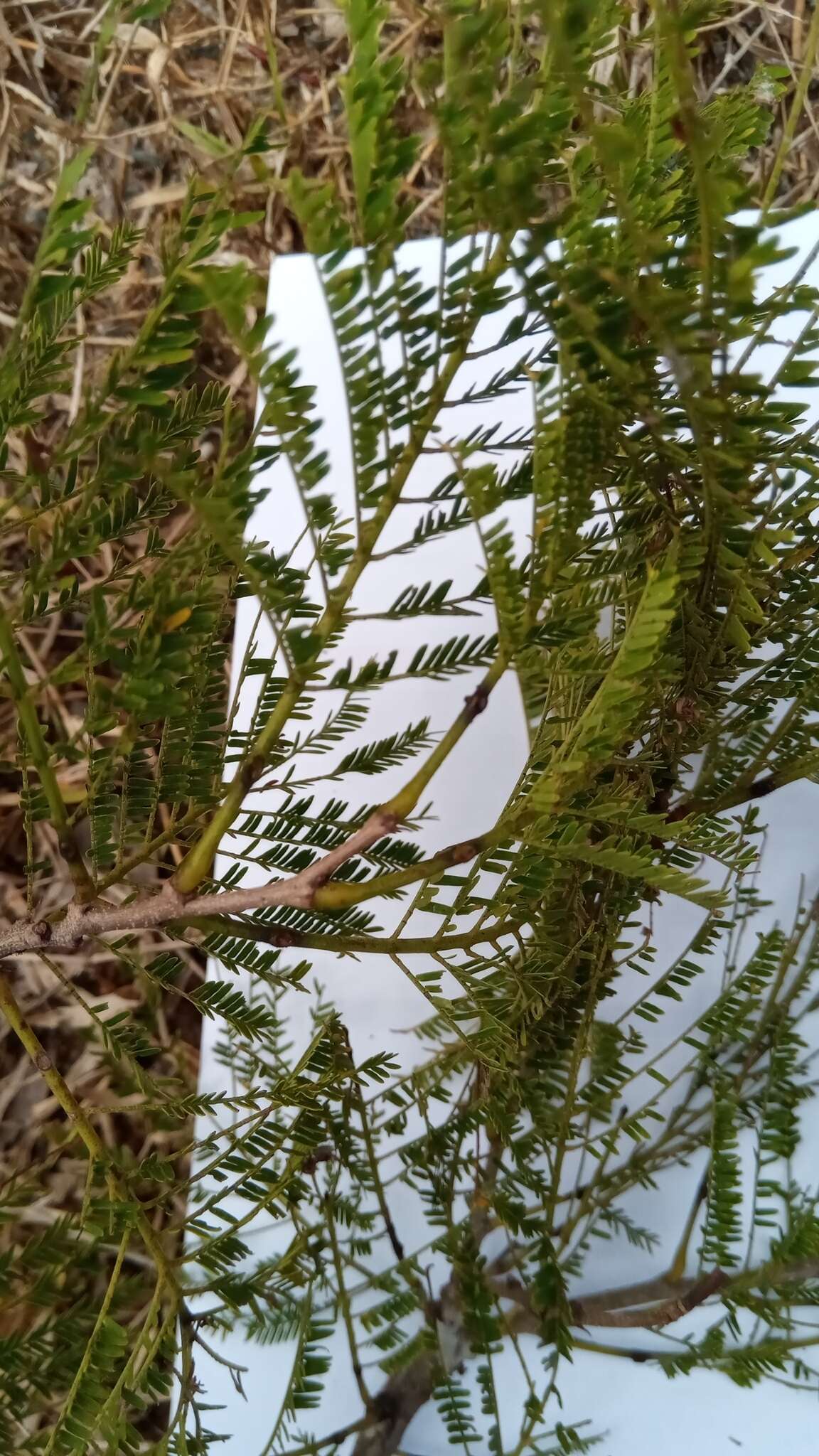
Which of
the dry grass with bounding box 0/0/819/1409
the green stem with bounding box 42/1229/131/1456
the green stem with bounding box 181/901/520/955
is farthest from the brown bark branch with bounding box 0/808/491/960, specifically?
the dry grass with bounding box 0/0/819/1409

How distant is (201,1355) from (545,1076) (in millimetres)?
380

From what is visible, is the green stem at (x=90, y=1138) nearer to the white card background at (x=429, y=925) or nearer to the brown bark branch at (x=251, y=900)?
the brown bark branch at (x=251, y=900)

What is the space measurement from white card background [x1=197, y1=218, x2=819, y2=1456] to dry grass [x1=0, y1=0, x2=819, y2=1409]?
0.59 ft

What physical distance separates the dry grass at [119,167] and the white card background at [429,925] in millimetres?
179

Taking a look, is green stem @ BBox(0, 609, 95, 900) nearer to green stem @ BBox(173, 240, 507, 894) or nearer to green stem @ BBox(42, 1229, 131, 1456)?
green stem @ BBox(173, 240, 507, 894)

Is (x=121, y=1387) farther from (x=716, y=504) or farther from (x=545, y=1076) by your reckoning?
(x=716, y=504)

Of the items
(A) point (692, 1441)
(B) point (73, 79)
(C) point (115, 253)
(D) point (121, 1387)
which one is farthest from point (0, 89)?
(A) point (692, 1441)

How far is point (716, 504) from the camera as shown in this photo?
0.29 meters

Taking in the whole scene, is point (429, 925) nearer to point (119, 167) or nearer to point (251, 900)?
point (251, 900)

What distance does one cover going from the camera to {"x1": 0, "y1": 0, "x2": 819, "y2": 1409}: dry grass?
0.89 metres

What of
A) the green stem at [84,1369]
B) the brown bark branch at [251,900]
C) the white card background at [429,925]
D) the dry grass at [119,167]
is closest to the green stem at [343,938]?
the brown bark branch at [251,900]

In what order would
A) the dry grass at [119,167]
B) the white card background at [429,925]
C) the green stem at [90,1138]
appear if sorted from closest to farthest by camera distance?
the green stem at [90,1138]
the white card background at [429,925]
the dry grass at [119,167]

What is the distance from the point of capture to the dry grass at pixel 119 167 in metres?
0.89

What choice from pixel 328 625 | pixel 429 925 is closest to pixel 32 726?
pixel 328 625
